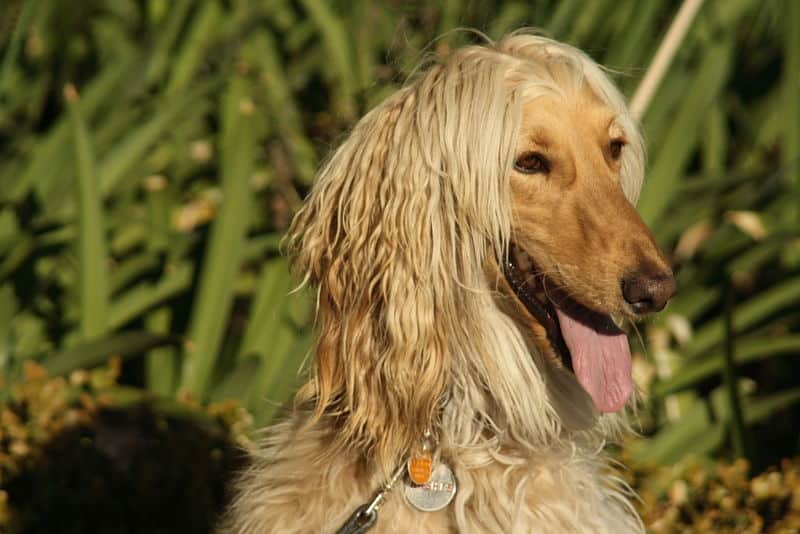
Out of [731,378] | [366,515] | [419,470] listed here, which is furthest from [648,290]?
[731,378]

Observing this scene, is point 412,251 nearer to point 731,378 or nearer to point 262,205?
point 731,378

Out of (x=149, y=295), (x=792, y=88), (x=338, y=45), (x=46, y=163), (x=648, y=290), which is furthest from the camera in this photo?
(x=338, y=45)

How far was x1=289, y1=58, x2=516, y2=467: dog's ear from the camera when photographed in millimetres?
2760

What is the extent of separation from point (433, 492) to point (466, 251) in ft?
1.71

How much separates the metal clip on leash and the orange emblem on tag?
0.02 m

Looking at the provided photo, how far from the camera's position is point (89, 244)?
4398 millimetres

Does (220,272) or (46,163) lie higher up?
(46,163)

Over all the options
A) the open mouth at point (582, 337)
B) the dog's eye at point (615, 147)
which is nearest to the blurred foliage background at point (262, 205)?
the dog's eye at point (615, 147)

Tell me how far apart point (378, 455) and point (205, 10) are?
3.44 m

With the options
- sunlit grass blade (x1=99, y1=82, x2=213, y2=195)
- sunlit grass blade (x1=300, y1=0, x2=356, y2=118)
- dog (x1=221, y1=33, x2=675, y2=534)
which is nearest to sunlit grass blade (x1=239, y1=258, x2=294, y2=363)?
sunlit grass blade (x1=99, y1=82, x2=213, y2=195)

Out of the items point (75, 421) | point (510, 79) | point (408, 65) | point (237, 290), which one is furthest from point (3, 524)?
point (510, 79)

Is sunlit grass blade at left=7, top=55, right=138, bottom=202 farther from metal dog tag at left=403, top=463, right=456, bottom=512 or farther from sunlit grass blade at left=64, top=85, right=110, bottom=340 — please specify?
metal dog tag at left=403, top=463, right=456, bottom=512

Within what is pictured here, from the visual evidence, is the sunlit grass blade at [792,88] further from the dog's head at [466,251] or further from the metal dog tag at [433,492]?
the metal dog tag at [433,492]

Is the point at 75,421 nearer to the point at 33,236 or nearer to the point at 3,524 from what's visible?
the point at 3,524
